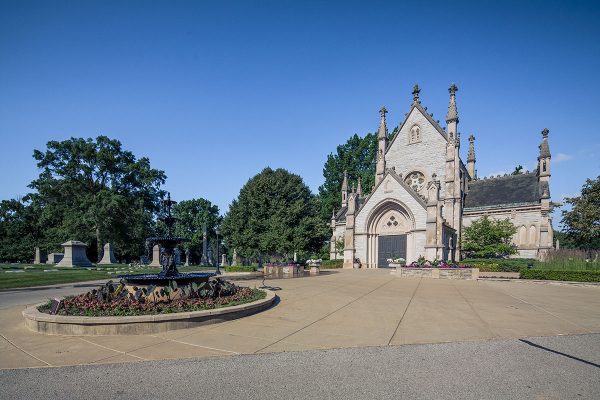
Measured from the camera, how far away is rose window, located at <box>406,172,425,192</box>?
125ft

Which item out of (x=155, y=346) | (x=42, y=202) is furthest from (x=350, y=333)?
(x=42, y=202)

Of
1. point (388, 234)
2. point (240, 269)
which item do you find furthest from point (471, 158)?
point (240, 269)

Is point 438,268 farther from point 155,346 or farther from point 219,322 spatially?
point 155,346

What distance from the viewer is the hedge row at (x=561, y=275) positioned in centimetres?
1833

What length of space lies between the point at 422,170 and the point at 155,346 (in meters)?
37.3

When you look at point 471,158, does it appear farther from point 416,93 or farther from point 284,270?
point 284,270

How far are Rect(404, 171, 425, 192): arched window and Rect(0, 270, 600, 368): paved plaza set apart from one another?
2712 cm

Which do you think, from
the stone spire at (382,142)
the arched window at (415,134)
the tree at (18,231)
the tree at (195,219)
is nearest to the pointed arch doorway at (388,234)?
the stone spire at (382,142)

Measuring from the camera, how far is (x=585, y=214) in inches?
1277

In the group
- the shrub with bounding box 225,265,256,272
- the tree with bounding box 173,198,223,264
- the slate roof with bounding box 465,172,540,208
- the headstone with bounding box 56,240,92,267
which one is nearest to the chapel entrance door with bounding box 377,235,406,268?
the slate roof with bounding box 465,172,540,208

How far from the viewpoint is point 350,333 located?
688 centimetres

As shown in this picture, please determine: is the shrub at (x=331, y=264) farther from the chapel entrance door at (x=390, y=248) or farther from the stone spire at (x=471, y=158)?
the stone spire at (x=471, y=158)

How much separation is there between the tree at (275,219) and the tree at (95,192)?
13640mm

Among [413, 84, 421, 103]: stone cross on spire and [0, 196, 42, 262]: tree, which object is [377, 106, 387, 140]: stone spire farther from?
[0, 196, 42, 262]: tree
